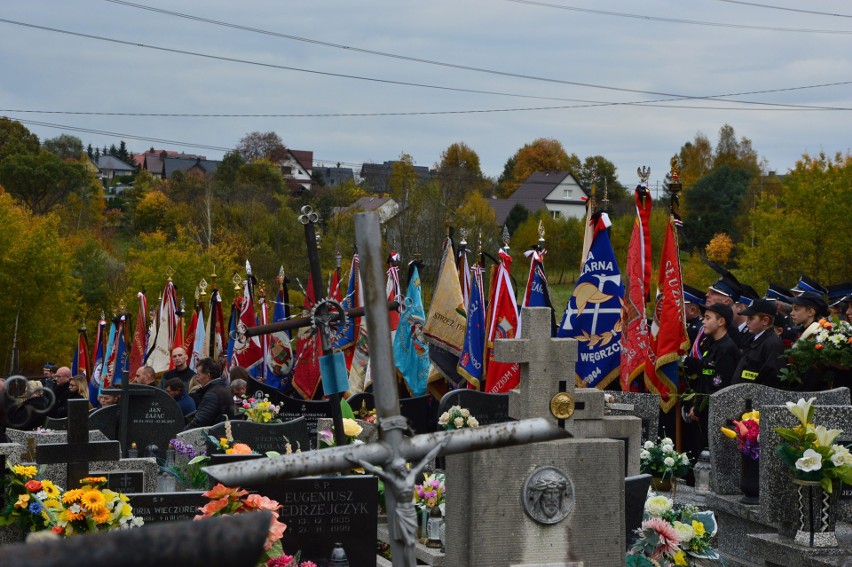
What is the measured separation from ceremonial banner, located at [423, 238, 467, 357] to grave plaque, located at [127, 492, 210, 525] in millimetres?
10517

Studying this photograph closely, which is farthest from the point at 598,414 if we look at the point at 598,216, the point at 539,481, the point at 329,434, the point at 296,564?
the point at 598,216

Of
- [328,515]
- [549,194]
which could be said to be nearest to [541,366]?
[328,515]

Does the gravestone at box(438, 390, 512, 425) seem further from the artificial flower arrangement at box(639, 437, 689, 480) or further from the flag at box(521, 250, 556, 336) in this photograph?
the artificial flower arrangement at box(639, 437, 689, 480)

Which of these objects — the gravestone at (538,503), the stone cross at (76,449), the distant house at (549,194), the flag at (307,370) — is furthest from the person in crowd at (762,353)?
the distant house at (549,194)

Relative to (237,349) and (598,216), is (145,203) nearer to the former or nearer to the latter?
(237,349)

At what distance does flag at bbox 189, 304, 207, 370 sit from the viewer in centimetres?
2575

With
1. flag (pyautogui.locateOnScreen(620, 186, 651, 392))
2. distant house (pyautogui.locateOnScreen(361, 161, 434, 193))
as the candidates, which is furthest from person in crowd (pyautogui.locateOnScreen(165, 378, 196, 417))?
distant house (pyautogui.locateOnScreen(361, 161, 434, 193))

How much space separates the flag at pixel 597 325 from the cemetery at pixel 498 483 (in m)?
2.08

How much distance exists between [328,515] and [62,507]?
1.74 metres

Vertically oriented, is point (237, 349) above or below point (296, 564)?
above

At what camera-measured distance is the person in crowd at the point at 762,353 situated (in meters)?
11.9

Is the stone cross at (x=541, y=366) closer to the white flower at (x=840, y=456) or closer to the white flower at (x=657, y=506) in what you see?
the white flower at (x=657, y=506)

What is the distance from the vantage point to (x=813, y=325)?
37.4 feet

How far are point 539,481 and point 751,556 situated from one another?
4340 millimetres
